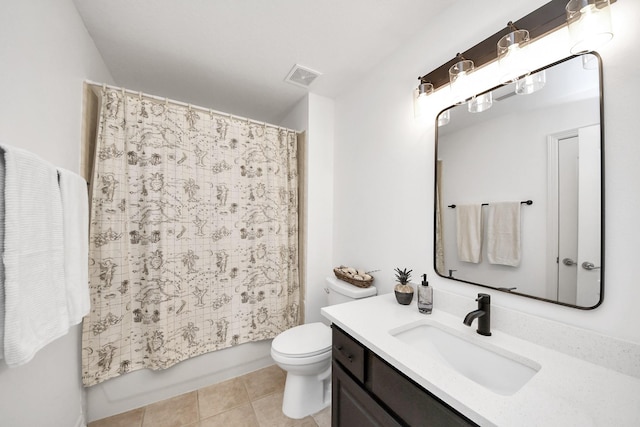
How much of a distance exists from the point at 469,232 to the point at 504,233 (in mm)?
151

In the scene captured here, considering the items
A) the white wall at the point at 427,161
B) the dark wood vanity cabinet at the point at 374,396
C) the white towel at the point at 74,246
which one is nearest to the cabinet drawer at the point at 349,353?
the dark wood vanity cabinet at the point at 374,396

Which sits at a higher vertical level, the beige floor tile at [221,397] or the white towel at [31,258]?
the white towel at [31,258]

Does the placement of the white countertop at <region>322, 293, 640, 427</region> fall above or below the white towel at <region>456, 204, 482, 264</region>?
below

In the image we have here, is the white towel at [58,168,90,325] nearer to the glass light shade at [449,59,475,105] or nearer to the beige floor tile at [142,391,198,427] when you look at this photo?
the beige floor tile at [142,391,198,427]

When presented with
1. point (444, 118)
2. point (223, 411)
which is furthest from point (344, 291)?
point (444, 118)

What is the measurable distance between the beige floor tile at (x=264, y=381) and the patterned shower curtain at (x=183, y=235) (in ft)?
0.98

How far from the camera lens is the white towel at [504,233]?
101cm

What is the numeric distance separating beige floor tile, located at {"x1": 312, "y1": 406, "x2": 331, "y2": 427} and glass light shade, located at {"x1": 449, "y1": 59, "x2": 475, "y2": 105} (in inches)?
79.3

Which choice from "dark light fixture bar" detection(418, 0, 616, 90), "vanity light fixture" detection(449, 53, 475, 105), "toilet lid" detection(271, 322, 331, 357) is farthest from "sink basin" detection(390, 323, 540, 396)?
"dark light fixture bar" detection(418, 0, 616, 90)

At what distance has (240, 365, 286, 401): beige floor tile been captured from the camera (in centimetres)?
175

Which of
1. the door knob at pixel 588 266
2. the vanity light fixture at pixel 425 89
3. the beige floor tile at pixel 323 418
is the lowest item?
the beige floor tile at pixel 323 418

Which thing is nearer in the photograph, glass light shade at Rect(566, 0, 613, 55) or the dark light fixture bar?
glass light shade at Rect(566, 0, 613, 55)

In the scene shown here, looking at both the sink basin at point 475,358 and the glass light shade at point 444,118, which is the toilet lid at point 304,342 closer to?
the sink basin at point 475,358

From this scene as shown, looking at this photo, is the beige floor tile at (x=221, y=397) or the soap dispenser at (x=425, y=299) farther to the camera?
the beige floor tile at (x=221, y=397)
